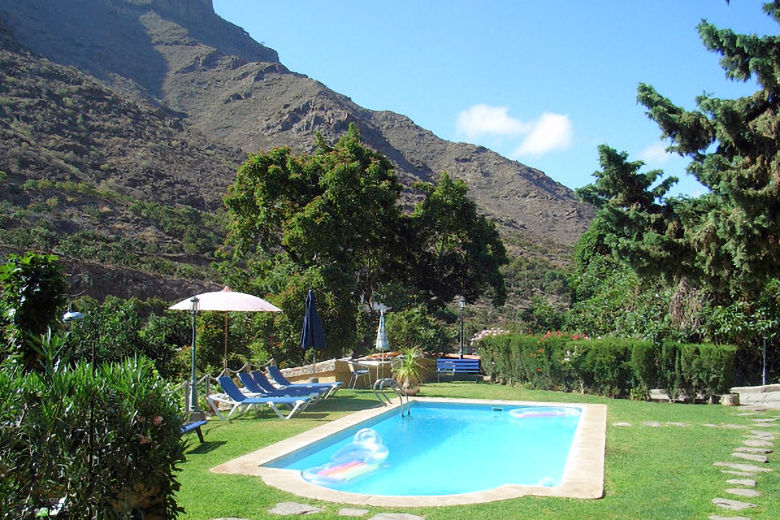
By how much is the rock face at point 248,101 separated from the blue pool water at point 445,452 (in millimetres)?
47694

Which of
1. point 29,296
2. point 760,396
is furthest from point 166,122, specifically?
point 29,296

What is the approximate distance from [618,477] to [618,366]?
8071 millimetres

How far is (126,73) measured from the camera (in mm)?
78625

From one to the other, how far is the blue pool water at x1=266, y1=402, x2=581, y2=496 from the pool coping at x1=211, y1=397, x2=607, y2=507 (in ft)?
0.99

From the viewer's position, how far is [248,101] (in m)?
74.1

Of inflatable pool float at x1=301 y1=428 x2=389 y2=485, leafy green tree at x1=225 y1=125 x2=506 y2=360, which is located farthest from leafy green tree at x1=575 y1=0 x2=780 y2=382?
leafy green tree at x1=225 y1=125 x2=506 y2=360

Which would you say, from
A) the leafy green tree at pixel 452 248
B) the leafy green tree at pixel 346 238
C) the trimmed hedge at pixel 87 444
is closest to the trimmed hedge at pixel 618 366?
the leafy green tree at pixel 346 238

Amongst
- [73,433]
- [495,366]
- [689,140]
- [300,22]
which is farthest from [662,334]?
[300,22]

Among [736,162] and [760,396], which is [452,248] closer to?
[760,396]

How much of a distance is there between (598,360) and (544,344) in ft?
5.01

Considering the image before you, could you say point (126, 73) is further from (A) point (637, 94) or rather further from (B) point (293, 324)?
(A) point (637, 94)

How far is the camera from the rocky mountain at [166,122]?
41562 mm

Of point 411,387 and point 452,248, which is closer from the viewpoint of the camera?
point 411,387

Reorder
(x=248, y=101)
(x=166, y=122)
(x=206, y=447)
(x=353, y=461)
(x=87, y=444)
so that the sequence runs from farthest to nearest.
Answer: (x=248, y=101) → (x=166, y=122) → (x=353, y=461) → (x=206, y=447) → (x=87, y=444)
